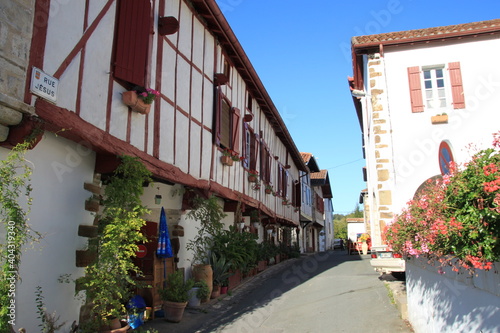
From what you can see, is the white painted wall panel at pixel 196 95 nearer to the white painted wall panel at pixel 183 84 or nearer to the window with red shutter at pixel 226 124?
the white painted wall panel at pixel 183 84

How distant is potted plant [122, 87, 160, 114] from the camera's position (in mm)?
5875

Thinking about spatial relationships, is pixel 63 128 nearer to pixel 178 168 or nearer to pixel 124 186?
pixel 124 186

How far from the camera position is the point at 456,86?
10.5 m

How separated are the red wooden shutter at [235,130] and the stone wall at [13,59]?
6.51 m

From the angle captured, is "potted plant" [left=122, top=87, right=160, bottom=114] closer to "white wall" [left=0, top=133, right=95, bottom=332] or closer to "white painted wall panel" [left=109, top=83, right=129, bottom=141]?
"white painted wall panel" [left=109, top=83, right=129, bottom=141]

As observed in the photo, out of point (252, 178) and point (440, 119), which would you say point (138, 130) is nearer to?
point (252, 178)

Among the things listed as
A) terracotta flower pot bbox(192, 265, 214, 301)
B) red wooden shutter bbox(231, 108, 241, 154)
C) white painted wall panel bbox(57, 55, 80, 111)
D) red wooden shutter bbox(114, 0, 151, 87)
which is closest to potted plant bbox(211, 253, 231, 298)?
terracotta flower pot bbox(192, 265, 214, 301)

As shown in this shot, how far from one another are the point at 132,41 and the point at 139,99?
0.92m

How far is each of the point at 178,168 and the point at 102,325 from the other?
3097 millimetres

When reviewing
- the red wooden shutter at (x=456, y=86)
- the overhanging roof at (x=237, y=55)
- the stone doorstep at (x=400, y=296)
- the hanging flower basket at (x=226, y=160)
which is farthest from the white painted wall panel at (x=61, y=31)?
the red wooden shutter at (x=456, y=86)

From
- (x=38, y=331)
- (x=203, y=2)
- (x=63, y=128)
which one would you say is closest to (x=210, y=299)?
(x=38, y=331)

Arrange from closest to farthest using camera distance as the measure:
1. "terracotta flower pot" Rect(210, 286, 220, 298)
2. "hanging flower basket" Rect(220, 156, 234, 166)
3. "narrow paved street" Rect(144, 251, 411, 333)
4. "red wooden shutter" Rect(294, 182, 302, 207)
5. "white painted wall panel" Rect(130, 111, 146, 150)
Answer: "white painted wall panel" Rect(130, 111, 146, 150) < "narrow paved street" Rect(144, 251, 411, 333) < "terracotta flower pot" Rect(210, 286, 220, 298) < "hanging flower basket" Rect(220, 156, 234, 166) < "red wooden shutter" Rect(294, 182, 302, 207)

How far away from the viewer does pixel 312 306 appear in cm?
820

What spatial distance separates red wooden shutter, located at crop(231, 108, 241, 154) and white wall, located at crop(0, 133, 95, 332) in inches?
212
